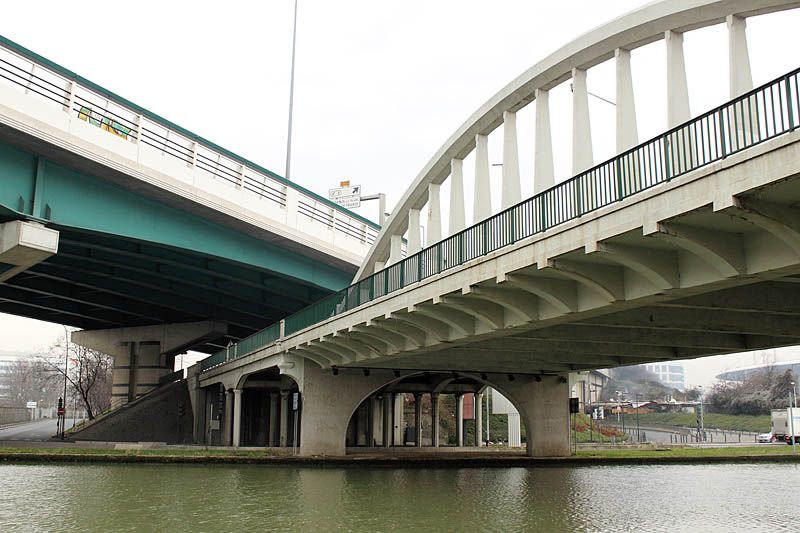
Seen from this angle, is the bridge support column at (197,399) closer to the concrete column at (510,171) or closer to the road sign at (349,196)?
the road sign at (349,196)

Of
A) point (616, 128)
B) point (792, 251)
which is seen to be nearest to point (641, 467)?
point (616, 128)

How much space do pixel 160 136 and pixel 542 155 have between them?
18201 millimetres

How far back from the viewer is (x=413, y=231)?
32531 mm

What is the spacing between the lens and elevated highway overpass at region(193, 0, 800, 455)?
12.9 meters

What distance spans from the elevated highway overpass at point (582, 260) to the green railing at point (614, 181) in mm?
44

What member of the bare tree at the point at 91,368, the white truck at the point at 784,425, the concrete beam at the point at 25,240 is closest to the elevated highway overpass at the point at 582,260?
the concrete beam at the point at 25,240

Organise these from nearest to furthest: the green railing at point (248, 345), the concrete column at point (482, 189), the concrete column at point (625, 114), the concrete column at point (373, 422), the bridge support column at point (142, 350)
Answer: the concrete column at point (625, 114), the concrete column at point (482, 189), the green railing at point (248, 345), the concrete column at point (373, 422), the bridge support column at point (142, 350)

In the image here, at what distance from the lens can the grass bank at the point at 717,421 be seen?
91.1 meters

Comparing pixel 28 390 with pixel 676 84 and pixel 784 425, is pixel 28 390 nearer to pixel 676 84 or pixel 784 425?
pixel 784 425

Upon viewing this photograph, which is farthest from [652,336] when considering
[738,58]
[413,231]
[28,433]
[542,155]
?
[28,433]

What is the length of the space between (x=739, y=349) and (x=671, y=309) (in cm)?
583

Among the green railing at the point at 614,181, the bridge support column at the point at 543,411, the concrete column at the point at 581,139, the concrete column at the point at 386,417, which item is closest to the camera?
the green railing at the point at 614,181

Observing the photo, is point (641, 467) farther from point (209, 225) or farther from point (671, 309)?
point (209, 225)

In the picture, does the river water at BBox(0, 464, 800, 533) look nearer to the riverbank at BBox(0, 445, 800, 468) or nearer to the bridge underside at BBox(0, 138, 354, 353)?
the riverbank at BBox(0, 445, 800, 468)
